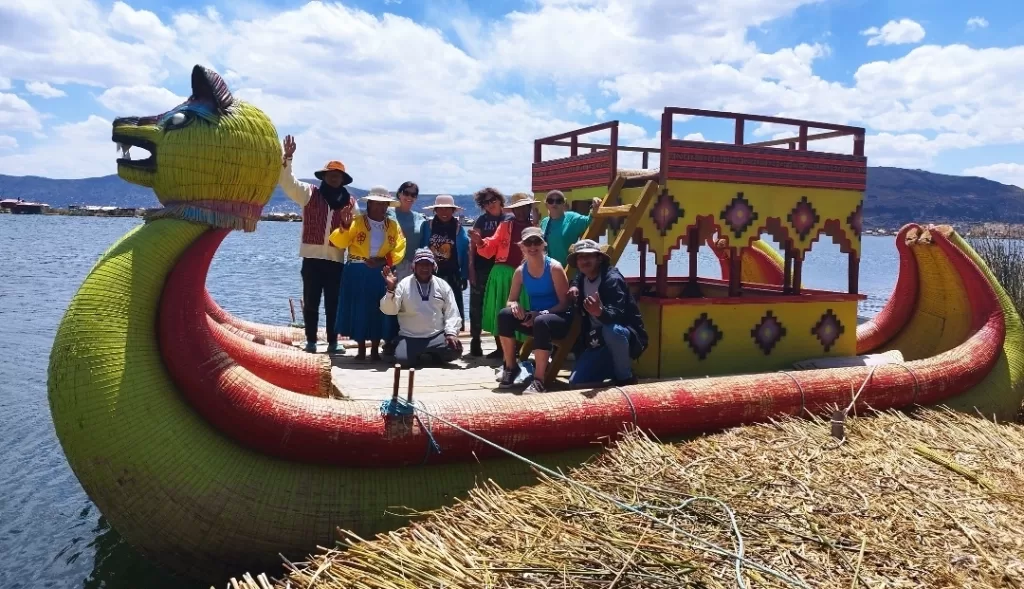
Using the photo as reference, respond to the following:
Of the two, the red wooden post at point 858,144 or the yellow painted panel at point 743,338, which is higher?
the red wooden post at point 858,144

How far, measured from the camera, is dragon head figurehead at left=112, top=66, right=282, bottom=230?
468 cm

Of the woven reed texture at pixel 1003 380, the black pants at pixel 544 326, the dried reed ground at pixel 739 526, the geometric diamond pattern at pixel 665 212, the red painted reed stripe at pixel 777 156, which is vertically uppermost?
the red painted reed stripe at pixel 777 156

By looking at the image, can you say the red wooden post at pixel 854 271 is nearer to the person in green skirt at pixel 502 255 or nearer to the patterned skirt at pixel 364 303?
the person in green skirt at pixel 502 255

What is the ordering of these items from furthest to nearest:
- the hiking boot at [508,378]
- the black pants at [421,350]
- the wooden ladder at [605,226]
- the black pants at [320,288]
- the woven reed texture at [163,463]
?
1. the black pants at [320,288]
2. the black pants at [421,350]
3. the hiking boot at [508,378]
4. the wooden ladder at [605,226]
5. the woven reed texture at [163,463]

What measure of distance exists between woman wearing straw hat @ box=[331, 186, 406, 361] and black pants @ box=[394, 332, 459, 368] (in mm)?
487

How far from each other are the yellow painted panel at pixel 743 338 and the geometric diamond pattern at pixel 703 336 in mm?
22

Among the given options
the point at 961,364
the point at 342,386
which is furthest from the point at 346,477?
the point at 961,364

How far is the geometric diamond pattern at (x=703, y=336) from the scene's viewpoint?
7285mm

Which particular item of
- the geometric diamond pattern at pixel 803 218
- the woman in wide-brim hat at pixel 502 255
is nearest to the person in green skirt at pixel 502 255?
the woman in wide-brim hat at pixel 502 255

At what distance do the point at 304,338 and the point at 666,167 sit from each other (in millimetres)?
4338

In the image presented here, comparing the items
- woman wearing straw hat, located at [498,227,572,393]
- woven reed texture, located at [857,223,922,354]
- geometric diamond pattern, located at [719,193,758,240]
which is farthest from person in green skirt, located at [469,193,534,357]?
woven reed texture, located at [857,223,922,354]

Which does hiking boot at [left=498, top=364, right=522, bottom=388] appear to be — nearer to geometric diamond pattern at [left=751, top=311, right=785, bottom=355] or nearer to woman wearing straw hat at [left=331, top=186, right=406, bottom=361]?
woman wearing straw hat at [left=331, top=186, right=406, bottom=361]

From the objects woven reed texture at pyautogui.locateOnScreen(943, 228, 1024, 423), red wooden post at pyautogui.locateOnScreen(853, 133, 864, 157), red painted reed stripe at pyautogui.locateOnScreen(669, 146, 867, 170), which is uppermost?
red wooden post at pyautogui.locateOnScreen(853, 133, 864, 157)

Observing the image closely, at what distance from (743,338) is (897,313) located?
305cm
